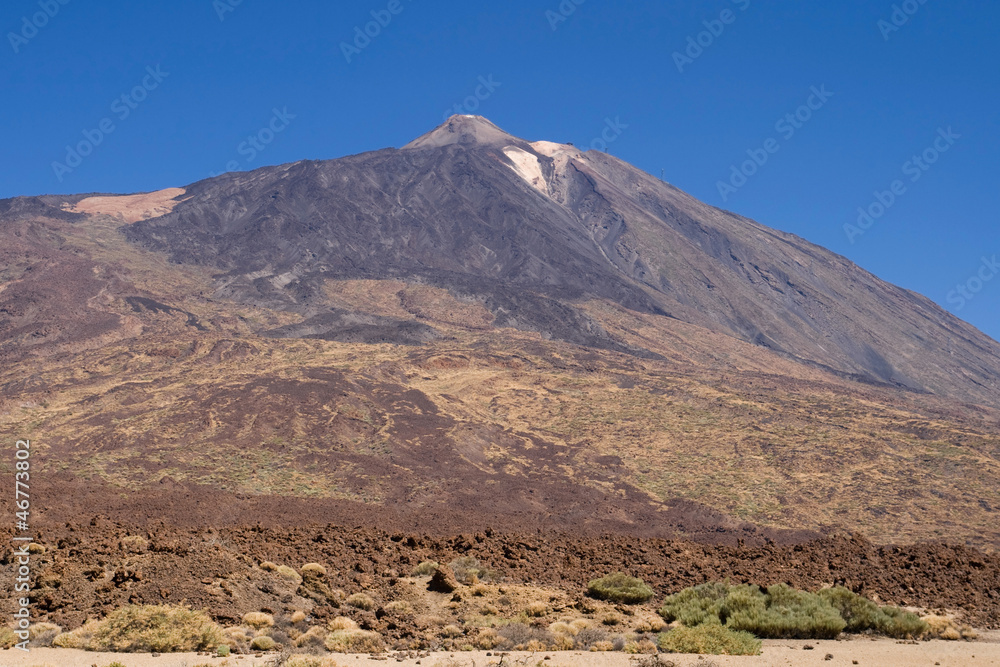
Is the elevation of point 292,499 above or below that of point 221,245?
below

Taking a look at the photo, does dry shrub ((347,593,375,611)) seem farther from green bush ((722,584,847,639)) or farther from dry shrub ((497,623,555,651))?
green bush ((722,584,847,639))

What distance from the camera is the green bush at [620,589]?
14.8 metres

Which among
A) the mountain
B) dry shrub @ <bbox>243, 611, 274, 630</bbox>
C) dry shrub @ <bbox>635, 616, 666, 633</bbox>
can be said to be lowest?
dry shrub @ <bbox>243, 611, 274, 630</bbox>

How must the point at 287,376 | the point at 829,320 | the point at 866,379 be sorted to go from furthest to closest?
the point at 829,320
the point at 866,379
the point at 287,376

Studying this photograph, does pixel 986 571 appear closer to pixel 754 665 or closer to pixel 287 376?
pixel 754 665

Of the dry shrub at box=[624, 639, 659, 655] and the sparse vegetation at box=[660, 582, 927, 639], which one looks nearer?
the dry shrub at box=[624, 639, 659, 655]

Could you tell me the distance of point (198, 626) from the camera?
37.9 ft

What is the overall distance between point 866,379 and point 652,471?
56304mm

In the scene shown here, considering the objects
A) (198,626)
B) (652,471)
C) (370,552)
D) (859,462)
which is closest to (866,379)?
(859,462)

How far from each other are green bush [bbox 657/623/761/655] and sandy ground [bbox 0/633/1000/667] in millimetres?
221

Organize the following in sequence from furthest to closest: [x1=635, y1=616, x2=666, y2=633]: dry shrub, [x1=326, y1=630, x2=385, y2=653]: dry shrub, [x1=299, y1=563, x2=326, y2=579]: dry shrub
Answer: [x1=299, y1=563, x2=326, y2=579]: dry shrub < [x1=635, y1=616, x2=666, y2=633]: dry shrub < [x1=326, y1=630, x2=385, y2=653]: dry shrub

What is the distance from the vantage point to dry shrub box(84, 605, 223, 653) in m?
11.0

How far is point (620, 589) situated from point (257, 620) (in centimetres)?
652

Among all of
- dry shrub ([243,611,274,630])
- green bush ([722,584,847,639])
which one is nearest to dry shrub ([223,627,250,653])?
dry shrub ([243,611,274,630])
